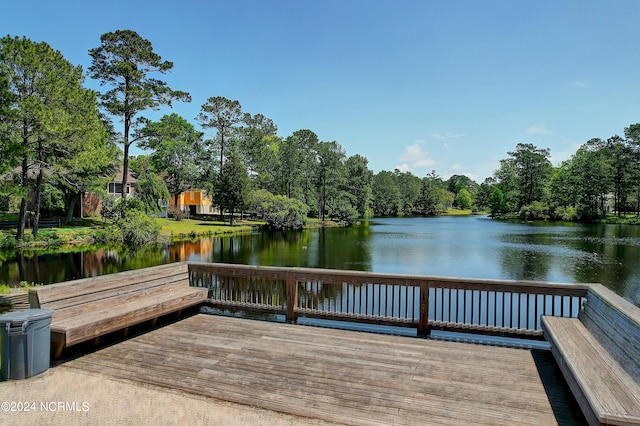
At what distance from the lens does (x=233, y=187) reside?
4522 centimetres

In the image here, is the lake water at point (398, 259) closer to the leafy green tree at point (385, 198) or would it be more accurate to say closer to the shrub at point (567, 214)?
the shrub at point (567, 214)

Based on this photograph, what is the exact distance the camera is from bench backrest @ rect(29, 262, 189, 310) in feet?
16.6

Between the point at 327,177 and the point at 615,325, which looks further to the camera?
the point at 327,177

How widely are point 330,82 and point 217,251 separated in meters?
13.8

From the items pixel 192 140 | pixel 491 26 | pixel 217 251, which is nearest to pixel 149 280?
pixel 491 26

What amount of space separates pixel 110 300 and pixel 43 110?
20.6 meters

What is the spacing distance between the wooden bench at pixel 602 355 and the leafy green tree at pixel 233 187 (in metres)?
42.0

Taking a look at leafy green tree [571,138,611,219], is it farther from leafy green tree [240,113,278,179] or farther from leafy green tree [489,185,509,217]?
leafy green tree [240,113,278,179]

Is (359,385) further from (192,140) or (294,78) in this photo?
(192,140)

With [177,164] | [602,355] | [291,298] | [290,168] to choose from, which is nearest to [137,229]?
[177,164]

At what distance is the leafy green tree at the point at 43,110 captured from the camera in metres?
21.6

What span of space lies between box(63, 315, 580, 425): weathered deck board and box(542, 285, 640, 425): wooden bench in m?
0.40

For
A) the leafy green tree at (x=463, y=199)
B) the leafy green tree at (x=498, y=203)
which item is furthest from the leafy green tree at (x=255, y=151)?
the leafy green tree at (x=463, y=199)

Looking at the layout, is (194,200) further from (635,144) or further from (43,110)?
(635,144)
